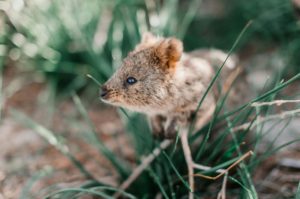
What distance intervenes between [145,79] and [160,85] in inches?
4.4

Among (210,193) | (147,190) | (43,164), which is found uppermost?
(43,164)

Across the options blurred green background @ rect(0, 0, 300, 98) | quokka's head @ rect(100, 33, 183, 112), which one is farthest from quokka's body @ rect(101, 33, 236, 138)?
blurred green background @ rect(0, 0, 300, 98)

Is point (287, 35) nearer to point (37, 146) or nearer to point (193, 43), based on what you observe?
point (193, 43)

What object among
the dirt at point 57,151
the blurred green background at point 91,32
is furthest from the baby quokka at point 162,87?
the blurred green background at point 91,32

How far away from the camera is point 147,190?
3.28 meters

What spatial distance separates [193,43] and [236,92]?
1415 millimetres

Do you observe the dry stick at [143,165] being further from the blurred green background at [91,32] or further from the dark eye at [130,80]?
the blurred green background at [91,32]

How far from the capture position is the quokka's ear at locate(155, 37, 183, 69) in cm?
296

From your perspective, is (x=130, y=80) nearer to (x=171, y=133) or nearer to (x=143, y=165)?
(x=171, y=133)

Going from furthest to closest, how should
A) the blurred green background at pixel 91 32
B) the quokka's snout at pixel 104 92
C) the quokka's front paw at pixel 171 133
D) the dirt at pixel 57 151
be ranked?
1. the blurred green background at pixel 91 32
2. the dirt at pixel 57 151
3. the quokka's front paw at pixel 171 133
4. the quokka's snout at pixel 104 92

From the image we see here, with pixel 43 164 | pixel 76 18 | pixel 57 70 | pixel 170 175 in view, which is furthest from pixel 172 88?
pixel 57 70

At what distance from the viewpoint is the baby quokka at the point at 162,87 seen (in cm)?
296

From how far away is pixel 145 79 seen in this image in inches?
119

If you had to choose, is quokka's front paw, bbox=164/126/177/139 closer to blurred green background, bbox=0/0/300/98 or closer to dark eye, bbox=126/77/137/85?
dark eye, bbox=126/77/137/85
